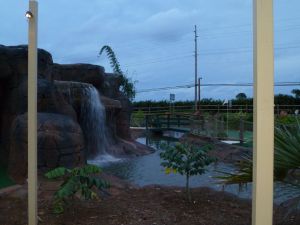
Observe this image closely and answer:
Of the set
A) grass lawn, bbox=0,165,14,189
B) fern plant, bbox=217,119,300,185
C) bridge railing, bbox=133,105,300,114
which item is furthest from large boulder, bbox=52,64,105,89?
bridge railing, bbox=133,105,300,114

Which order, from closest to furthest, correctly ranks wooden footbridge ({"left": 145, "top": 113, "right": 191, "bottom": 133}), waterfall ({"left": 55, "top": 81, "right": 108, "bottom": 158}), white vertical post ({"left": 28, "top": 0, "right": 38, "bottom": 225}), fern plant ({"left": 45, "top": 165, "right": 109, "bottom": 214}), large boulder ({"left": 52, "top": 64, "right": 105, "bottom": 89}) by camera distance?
white vertical post ({"left": 28, "top": 0, "right": 38, "bottom": 225}), fern plant ({"left": 45, "top": 165, "right": 109, "bottom": 214}), waterfall ({"left": 55, "top": 81, "right": 108, "bottom": 158}), large boulder ({"left": 52, "top": 64, "right": 105, "bottom": 89}), wooden footbridge ({"left": 145, "top": 113, "right": 191, "bottom": 133})

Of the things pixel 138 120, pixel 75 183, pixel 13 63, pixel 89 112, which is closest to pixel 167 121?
pixel 138 120

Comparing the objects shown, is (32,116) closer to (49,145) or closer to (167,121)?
(49,145)

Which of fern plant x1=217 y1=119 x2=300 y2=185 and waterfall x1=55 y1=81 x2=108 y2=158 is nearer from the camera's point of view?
fern plant x1=217 y1=119 x2=300 y2=185

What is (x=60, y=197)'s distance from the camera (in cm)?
480

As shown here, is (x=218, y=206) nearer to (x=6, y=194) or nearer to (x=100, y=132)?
(x=6, y=194)

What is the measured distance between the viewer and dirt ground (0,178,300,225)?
196 inches

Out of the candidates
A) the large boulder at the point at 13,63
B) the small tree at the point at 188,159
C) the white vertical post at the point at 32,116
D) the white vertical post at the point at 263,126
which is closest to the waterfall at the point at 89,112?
the large boulder at the point at 13,63

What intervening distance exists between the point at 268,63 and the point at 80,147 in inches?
280

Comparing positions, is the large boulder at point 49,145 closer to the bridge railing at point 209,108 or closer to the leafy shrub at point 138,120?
the leafy shrub at point 138,120

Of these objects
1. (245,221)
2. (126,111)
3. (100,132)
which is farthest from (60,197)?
(126,111)

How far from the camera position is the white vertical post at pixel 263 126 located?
2.70 metres

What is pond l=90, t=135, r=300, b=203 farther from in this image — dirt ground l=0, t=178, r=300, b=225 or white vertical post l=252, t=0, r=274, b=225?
white vertical post l=252, t=0, r=274, b=225

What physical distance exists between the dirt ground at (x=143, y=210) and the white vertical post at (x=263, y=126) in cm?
197
